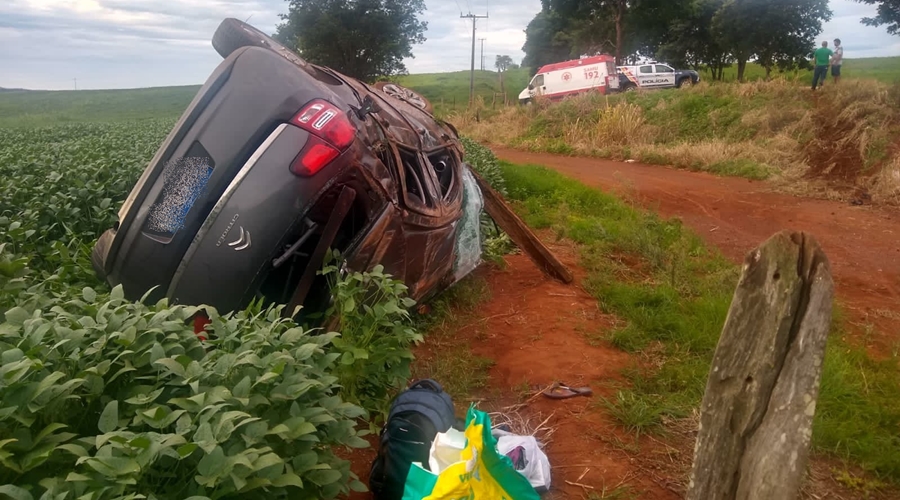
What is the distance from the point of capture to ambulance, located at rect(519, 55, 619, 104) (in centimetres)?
Result: 2786

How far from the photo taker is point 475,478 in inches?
86.0

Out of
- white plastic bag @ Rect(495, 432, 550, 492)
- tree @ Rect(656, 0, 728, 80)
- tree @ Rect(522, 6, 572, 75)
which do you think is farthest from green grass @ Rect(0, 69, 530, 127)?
white plastic bag @ Rect(495, 432, 550, 492)

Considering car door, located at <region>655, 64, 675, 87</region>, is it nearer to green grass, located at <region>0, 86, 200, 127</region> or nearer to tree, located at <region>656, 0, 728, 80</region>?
tree, located at <region>656, 0, 728, 80</region>

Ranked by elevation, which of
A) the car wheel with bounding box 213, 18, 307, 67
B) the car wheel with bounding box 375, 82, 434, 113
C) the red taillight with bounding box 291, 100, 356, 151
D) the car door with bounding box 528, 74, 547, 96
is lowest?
the red taillight with bounding box 291, 100, 356, 151

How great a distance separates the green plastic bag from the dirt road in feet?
11.8

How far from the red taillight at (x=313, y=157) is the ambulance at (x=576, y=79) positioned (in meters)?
24.3

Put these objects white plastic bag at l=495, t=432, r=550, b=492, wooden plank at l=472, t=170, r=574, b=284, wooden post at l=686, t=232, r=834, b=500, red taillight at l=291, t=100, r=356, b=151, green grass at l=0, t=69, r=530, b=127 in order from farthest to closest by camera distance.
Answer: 1. green grass at l=0, t=69, r=530, b=127
2. wooden plank at l=472, t=170, r=574, b=284
3. red taillight at l=291, t=100, r=356, b=151
4. white plastic bag at l=495, t=432, r=550, b=492
5. wooden post at l=686, t=232, r=834, b=500

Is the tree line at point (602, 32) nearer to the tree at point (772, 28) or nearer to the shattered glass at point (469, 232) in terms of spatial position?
the tree at point (772, 28)

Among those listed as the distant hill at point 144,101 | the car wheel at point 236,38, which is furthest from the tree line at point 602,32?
the car wheel at point 236,38

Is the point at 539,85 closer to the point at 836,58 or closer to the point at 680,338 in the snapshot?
the point at 836,58

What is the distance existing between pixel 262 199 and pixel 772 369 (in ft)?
7.11

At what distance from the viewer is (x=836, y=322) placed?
4.98m

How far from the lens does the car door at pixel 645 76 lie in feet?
96.4

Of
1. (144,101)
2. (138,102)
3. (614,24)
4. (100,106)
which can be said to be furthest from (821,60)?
(144,101)
